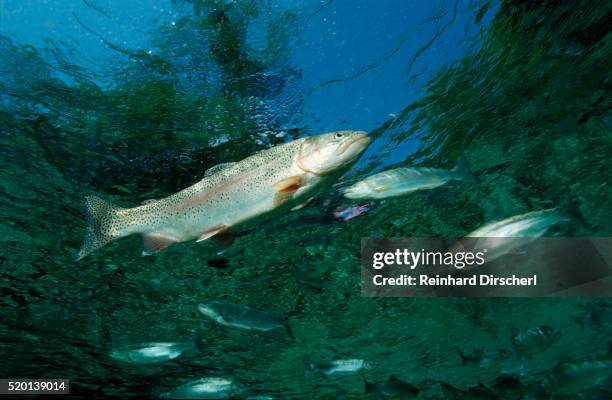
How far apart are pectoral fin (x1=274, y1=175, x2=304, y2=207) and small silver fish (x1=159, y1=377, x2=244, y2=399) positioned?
297 inches

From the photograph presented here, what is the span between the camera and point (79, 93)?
6.95 meters

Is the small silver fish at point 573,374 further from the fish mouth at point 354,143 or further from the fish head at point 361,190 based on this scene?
the fish mouth at point 354,143

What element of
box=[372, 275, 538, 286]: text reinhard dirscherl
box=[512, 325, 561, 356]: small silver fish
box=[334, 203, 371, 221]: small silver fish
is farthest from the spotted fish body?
box=[372, 275, 538, 286]: text reinhard dirscherl

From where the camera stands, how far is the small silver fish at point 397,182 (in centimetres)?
543

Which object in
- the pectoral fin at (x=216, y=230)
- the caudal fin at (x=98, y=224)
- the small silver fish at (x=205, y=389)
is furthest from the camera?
the small silver fish at (x=205, y=389)

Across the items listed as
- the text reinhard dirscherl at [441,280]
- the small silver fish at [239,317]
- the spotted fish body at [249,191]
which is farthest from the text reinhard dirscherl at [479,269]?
the spotted fish body at [249,191]

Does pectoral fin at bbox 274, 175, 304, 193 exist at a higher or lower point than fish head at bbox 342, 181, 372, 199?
lower

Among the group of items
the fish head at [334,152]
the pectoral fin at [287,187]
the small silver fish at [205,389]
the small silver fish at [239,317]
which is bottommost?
the small silver fish at [205,389]

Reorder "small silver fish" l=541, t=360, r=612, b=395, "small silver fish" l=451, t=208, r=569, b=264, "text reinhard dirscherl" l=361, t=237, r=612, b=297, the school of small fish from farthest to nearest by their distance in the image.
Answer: "text reinhard dirscherl" l=361, t=237, r=612, b=297, "small silver fish" l=541, t=360, r=612, b=395, "small silver fish" l=451, t=208, r=569, b=264, the school of small fish

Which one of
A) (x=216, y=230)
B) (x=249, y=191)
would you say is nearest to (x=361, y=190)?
(x=249, y=191)

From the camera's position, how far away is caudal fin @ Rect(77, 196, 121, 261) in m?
5.21

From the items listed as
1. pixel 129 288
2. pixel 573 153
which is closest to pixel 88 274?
pixel 129 288

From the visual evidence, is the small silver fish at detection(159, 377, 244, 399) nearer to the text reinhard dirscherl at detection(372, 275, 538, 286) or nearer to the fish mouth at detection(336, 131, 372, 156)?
the text reinhard dirscherl at detection(372, 275, 538, 286)

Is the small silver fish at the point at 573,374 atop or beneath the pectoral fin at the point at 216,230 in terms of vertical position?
beneath
